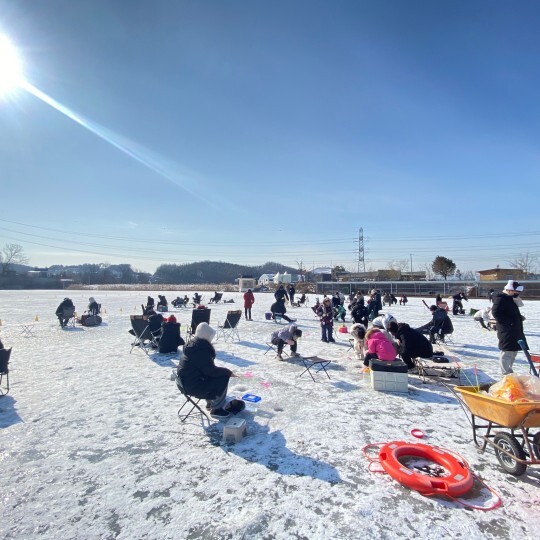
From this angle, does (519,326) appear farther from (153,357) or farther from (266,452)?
(153,357)

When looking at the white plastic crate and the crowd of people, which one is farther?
the white plastic crate

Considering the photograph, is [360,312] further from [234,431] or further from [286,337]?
[234,431]

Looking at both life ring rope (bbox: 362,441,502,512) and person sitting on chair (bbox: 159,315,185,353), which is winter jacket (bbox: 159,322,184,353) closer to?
person sitting on chair (bbox: 159,315,185,353)

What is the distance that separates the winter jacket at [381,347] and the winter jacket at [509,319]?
1897mm

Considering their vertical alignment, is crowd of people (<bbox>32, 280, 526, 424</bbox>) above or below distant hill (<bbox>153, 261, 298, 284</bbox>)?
below

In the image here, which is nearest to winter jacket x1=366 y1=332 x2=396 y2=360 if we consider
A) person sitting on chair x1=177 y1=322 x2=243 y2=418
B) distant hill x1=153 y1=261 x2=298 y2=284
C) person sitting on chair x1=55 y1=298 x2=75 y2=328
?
person sitting on chair x1=177 y1=322 x2=243 y2=418

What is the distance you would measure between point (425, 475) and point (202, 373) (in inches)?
117

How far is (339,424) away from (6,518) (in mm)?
3727

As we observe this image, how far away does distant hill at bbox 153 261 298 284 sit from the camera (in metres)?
113

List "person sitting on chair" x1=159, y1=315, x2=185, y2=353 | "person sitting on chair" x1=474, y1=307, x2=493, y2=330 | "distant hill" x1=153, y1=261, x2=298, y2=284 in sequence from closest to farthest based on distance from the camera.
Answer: "person sitting on chair" x1=159, y1=315, x2=185, y2=353, "person sitting on chair" x1=474, y1=307, x2=493, y2=330, "distant hill" x1=153, y1=261, x2=298, y2=284

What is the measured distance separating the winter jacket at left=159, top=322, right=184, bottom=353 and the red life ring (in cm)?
664

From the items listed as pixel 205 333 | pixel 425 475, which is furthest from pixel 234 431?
pixel 425 475

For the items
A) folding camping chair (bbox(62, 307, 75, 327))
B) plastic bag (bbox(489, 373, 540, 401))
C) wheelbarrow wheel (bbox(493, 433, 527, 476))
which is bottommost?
wheelbarrow wheel (bbox(493, 433, 527, 476))

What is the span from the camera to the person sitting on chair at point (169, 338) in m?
9.08
